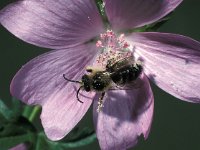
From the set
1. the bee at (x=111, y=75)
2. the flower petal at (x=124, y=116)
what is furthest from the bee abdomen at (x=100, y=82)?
the flower petal at (x=124, y=116)

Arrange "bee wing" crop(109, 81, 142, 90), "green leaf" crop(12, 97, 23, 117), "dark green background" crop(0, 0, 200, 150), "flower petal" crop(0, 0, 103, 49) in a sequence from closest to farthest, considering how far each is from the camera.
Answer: "flower petal" crop(0, 0, 103, 49)
"bee wing" crop(109, 81, 142, 90)
"green leaf" crop(12, 97, 23, 117)
"dark green background" crop(0, 0, 200, 150)

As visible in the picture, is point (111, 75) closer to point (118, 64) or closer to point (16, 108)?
point (118, 64)

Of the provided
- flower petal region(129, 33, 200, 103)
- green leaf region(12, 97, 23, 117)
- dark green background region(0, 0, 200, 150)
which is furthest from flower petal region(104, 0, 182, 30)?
dark green background region(0, 0, 200, 150)

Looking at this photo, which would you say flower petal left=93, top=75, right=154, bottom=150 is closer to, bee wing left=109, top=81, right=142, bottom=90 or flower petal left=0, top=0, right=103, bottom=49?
bee wing left=109, top=81, right=142, bottom=90

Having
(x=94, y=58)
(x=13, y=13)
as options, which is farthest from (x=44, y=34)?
(x=94, y=58)

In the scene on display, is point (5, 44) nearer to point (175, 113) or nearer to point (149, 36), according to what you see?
point (175, 113)

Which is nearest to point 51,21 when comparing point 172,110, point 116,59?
point 116,59

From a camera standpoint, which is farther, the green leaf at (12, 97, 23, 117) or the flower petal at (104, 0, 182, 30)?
the green leaf at (12, 97, 23, 117)
